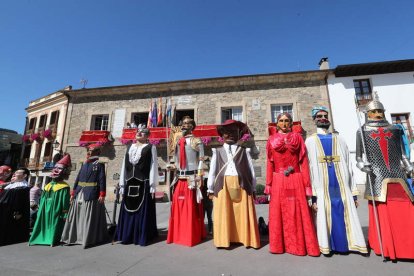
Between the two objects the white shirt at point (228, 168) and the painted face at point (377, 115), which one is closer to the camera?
the painted face at point (377, 115)

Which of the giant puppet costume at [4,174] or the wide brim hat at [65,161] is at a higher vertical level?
the wide brim hat at [65,161]

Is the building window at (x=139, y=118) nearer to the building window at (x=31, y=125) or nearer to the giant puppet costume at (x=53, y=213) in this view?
the giant puppet costume at (x=53, y=213)

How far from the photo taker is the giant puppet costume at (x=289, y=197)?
2756 millimetres

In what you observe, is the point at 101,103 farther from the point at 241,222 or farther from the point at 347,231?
the point at 347,231

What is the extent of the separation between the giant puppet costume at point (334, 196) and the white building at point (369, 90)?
10981mm

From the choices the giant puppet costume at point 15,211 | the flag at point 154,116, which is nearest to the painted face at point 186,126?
A: the giant puppet costume at point 15,211

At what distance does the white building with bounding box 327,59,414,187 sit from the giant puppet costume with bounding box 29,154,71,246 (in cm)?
1314

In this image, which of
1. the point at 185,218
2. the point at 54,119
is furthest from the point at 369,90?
the point at 54,119

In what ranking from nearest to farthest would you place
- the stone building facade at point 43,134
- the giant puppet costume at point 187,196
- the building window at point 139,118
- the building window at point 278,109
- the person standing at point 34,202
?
1. the giant puppet costume at point 187,196
2. the person standing at point 34,202
3. the building window at point 278,109
4. the building window at point 139,118
5. the stone building facade at point 43,134

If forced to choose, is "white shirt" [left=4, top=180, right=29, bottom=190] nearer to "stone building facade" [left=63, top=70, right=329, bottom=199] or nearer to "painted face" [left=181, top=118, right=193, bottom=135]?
"painted face" [left=181, top=118, right=193, bottom=135]

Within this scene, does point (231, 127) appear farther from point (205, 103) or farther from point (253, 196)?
point (205, 103)

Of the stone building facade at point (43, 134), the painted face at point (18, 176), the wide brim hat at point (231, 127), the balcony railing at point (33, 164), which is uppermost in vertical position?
the stone building facade at point (43, 134)

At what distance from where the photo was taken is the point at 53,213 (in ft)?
12.2

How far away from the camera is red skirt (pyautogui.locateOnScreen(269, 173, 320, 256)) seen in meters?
2.73
